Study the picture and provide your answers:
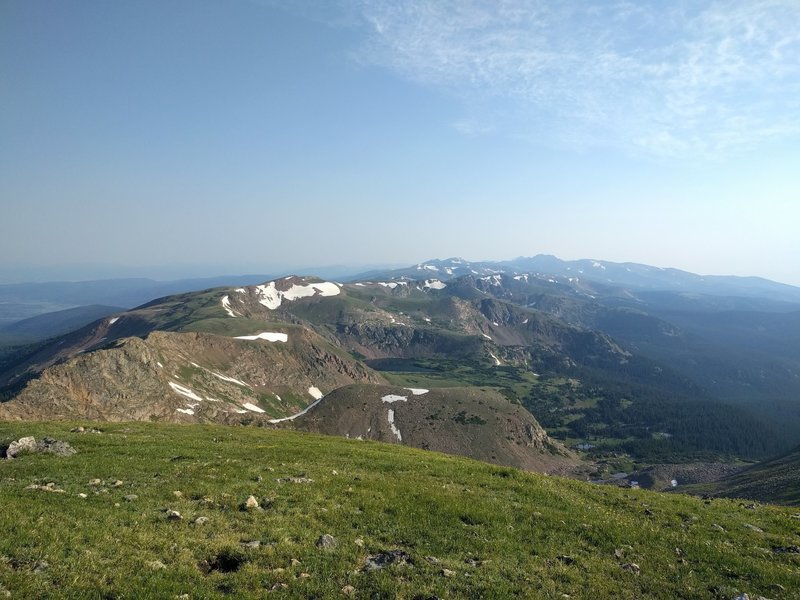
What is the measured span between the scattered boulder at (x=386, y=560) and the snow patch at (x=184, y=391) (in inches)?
5230

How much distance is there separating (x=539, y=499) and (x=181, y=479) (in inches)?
635

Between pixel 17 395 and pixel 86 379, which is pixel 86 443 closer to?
pixel 17 395

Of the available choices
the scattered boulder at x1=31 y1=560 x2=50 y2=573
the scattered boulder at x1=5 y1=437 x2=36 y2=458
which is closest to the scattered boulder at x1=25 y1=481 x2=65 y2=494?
the scattered boulder at x1=31 y1=560 x2=50 y2=573

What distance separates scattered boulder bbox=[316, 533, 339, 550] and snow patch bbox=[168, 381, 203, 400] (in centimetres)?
13151

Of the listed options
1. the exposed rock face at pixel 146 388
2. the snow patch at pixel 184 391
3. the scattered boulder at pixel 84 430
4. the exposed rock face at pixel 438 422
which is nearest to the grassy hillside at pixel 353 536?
the scattered boulder at pixel 84 430

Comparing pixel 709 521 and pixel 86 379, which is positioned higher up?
pixel 709 521

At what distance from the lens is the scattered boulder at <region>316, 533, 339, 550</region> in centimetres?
1393

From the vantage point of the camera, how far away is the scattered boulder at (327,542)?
13930 mm

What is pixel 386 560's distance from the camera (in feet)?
44.2

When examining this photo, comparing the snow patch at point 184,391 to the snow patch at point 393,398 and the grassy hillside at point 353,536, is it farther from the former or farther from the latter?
the grassy hillside at point 353,536

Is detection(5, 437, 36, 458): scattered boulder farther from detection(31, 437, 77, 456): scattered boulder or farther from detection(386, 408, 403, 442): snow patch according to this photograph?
detection(386, 408, 403, 442): snow patch

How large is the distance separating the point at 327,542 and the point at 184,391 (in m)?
136

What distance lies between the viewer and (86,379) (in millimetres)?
109062

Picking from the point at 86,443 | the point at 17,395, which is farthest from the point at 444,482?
the point at 17,395
